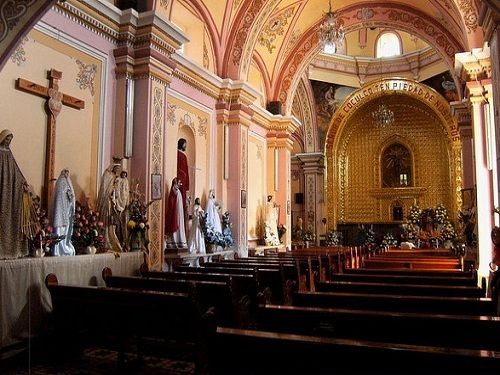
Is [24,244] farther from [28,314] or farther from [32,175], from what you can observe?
[32,175]

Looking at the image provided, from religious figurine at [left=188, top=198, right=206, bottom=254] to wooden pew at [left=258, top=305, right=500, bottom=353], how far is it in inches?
257

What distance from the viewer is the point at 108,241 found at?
6844mm

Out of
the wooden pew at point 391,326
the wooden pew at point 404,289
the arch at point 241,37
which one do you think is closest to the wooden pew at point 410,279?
the wooden pew at point 404,289

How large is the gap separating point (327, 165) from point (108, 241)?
15.4 m

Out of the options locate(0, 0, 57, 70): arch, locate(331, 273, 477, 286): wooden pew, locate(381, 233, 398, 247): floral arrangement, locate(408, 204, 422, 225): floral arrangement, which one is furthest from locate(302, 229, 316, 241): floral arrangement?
locate(0, 0, 57, 70): arch

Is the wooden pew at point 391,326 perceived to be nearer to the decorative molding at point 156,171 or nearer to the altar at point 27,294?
the altar at point 27,294

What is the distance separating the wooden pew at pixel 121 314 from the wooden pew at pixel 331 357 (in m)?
1.42

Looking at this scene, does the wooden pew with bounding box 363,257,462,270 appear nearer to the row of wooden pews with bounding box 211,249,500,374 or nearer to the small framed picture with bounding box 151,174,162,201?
the row of wooden pews with bounding box 211,249,500,374

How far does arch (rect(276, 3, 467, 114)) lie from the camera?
43.0ft

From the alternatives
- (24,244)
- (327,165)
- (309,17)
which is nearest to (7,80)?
(24,244)

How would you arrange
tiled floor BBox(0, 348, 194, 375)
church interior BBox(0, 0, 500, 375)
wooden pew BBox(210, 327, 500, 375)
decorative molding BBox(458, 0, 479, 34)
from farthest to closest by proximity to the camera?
1. decorative molding BBox(458, 0, 479, 34)
2. tiled floor BBox(0, 348, 194, 375)
3. church interior BBox(0, 0, 500, 375)
4. wooden pew BBox(210, 327, 500, 375)

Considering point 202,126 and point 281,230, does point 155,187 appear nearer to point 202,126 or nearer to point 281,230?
point 202,126

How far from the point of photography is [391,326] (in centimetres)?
296

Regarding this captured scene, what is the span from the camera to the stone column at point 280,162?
563 inches
